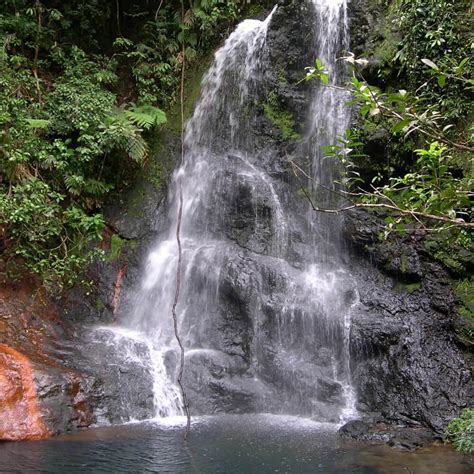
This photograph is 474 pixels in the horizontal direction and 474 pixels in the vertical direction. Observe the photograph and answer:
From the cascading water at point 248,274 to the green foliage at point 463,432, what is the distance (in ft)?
5.14

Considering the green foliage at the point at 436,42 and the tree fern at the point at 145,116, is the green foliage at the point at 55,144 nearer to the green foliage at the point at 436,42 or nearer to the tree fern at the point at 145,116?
the tree fern at the point at 145,116

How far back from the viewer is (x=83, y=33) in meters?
12.3

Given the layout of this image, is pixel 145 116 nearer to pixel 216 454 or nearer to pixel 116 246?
pixel 116 246

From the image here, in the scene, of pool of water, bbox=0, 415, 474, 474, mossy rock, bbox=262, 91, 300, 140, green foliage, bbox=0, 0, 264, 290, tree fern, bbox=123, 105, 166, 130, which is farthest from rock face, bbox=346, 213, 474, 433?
green foliage, bbox=0, 0, 264, 290

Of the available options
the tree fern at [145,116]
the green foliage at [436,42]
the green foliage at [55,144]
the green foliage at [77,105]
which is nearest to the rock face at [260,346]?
the green foliage at [55,144]

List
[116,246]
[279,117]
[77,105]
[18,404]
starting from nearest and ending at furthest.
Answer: [18,404] → [77,105] → [116,246] → [279,117]

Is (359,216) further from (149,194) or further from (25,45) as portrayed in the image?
(25,45)

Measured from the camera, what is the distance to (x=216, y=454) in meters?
6.12

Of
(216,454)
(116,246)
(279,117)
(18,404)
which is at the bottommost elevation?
(216,454)

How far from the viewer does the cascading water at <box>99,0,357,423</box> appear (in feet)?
27.2

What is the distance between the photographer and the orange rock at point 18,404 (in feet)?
21.4

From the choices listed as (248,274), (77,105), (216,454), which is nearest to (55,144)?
(77,105)

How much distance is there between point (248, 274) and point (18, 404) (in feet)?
Answer: 14.3

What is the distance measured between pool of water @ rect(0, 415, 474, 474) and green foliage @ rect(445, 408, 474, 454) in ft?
0.41
